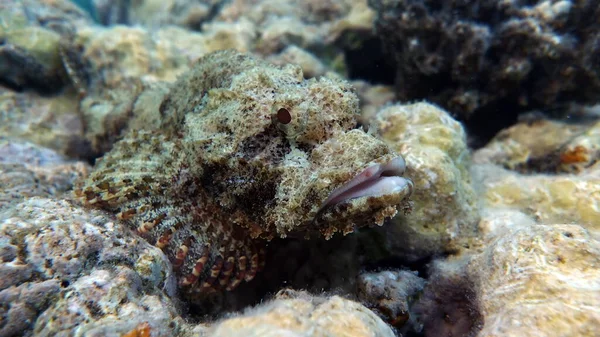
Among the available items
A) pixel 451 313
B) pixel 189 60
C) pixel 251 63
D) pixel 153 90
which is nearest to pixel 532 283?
pixel 451 313

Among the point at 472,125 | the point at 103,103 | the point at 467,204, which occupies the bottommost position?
the point at 472,125

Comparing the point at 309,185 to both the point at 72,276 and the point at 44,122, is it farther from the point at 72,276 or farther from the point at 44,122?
the point at 44,122

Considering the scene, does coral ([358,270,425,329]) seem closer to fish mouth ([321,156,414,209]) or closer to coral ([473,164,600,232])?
fish mouth ([321,156,414,209])

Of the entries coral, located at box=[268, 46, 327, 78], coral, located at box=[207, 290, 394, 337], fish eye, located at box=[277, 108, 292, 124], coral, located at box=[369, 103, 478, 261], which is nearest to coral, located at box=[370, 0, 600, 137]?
coral, located at box=[268, 46, 327, 78]

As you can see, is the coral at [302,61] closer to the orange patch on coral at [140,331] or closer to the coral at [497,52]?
the coral at [497,52]

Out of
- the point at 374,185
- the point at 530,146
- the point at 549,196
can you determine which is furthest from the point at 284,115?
the point at 530,146

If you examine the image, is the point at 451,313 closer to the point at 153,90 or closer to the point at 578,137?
the point at 578,137
